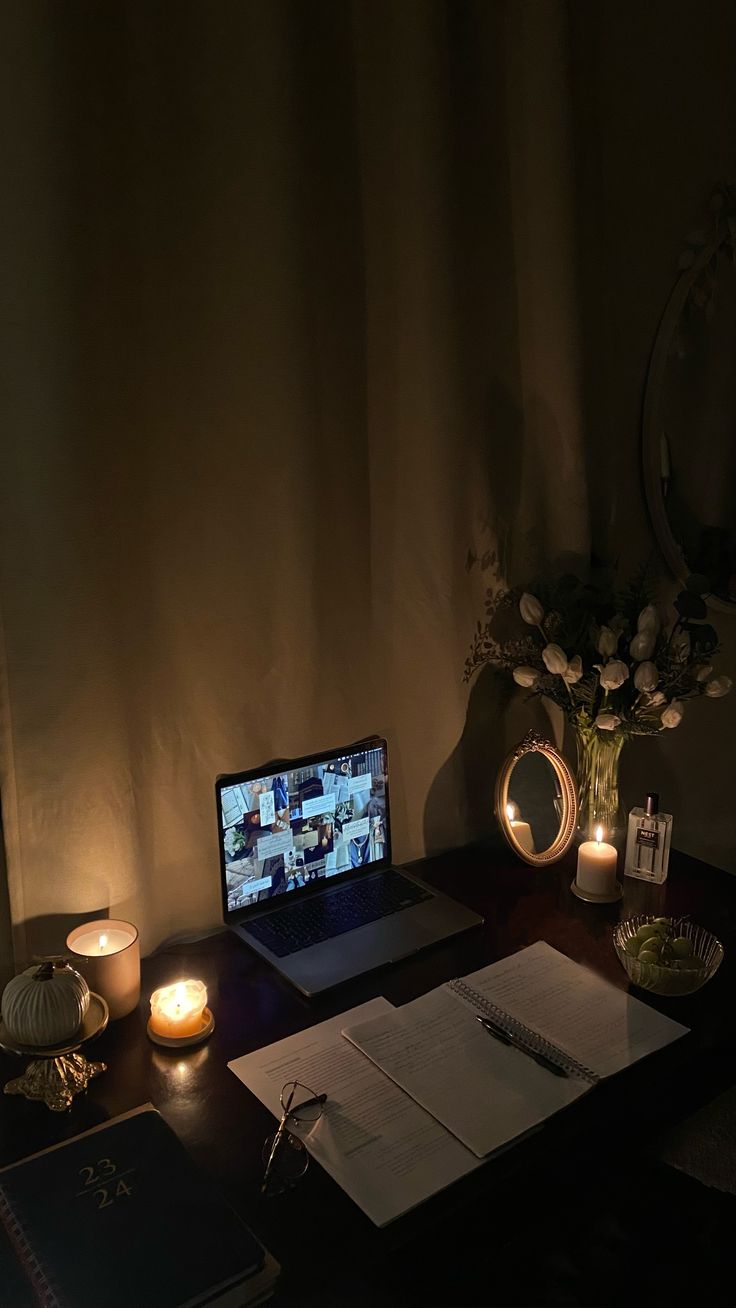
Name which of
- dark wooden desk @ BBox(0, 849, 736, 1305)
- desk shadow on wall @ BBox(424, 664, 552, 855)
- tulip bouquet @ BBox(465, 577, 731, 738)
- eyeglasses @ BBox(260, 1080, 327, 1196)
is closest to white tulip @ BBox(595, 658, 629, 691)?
tulip bouquet @ BBox(465, 577, 731, 738)

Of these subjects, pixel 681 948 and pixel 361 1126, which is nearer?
pixel 361 1126

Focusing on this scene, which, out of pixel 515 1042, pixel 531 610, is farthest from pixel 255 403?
pixel 515 1042

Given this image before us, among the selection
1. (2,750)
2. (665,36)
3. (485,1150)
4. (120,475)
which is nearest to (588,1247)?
(485,1150)

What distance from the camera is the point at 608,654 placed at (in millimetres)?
1469

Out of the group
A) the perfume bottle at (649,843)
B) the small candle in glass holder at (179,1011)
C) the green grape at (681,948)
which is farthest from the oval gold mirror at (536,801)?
the small candle in glass holder at (179,1011)

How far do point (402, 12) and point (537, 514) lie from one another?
0.77 m

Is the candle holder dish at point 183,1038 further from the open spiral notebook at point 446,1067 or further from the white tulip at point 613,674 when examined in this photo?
the white tulip at point 613,674

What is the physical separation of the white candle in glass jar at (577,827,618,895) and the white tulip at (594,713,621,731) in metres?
0.19

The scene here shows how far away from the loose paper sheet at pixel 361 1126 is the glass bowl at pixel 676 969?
14.4 inches

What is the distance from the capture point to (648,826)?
58.9 inches

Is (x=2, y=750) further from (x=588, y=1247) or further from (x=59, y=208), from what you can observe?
(x=588, y=1247)

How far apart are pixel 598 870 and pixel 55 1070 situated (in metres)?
0.83

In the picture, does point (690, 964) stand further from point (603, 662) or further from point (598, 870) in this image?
point (603, 662)

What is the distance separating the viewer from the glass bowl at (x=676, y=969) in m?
1.22
